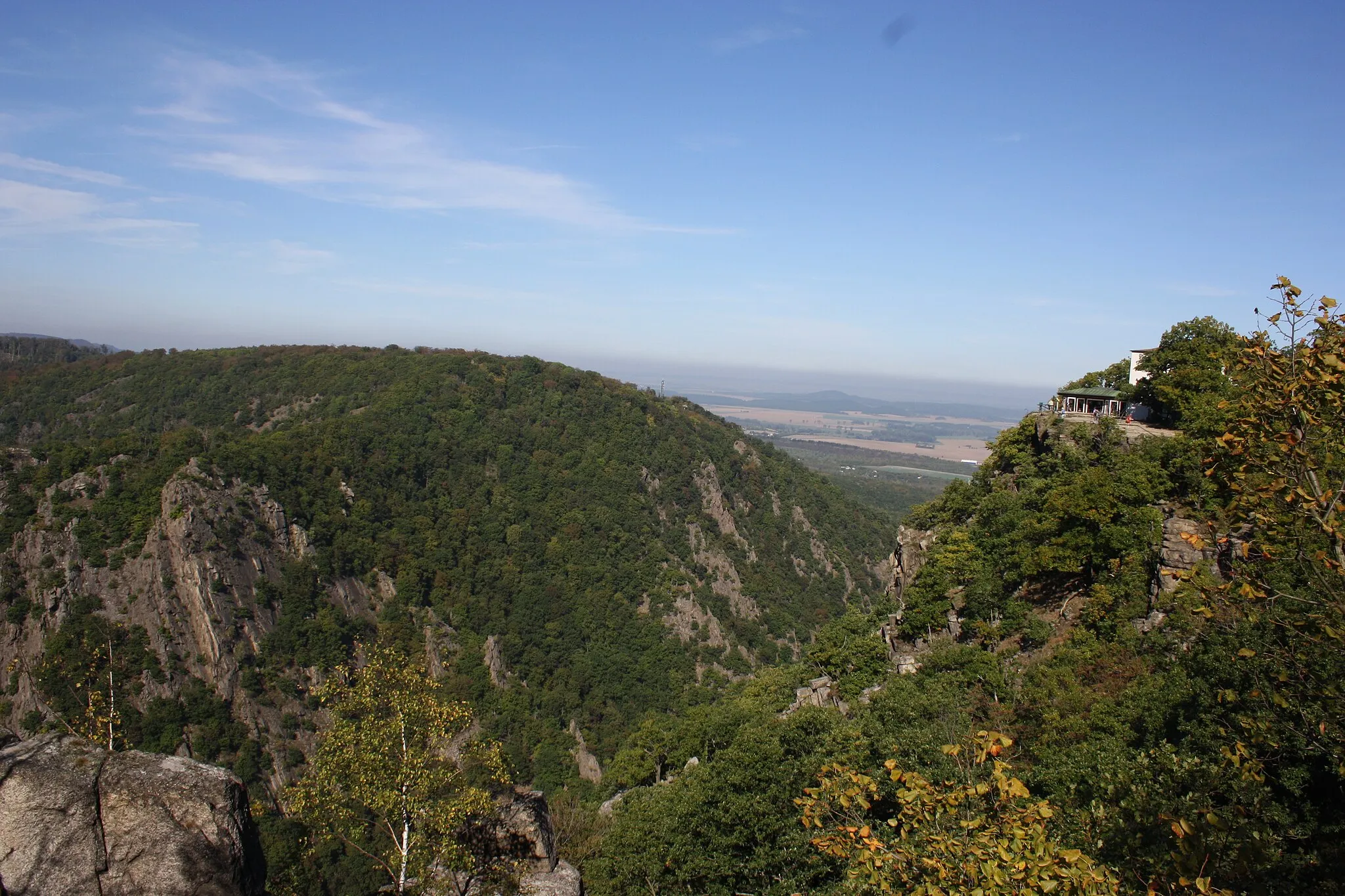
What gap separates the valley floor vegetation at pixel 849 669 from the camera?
708cm

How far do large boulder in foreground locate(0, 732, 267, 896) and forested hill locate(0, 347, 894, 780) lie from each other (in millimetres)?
4576

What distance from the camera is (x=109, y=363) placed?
118875 mm

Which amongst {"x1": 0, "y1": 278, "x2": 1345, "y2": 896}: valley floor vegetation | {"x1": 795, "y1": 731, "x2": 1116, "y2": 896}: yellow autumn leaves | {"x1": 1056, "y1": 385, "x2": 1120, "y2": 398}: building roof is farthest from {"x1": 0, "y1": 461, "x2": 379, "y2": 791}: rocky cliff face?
{"x1": 1056, "y1": 385, "x2": 1120, "y2": 398}: building roof

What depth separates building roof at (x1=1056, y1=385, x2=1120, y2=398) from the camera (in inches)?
1394

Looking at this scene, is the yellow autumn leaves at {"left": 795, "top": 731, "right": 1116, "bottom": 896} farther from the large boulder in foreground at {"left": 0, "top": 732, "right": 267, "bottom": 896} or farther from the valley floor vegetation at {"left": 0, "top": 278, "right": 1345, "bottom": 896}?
the large boulder in foreground at {"left": 0, "top": 732, "right": 267, "bottom": 896}

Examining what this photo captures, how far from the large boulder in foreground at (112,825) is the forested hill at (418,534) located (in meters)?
4.58

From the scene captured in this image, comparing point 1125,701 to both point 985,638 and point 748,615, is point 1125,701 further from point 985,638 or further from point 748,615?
point 748,615

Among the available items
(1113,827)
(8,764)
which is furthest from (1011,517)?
(8,764)

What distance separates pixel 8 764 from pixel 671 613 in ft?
247

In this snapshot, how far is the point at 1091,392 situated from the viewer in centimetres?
3669

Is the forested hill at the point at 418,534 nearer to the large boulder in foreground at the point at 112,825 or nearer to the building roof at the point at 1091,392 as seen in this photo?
the large boulder in foreground at the point at 112,825

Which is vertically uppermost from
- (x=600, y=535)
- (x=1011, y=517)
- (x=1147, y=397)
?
(x=1147, y=397)

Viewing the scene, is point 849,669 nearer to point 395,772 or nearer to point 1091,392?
point 1091,392

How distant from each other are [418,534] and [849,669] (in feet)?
204
